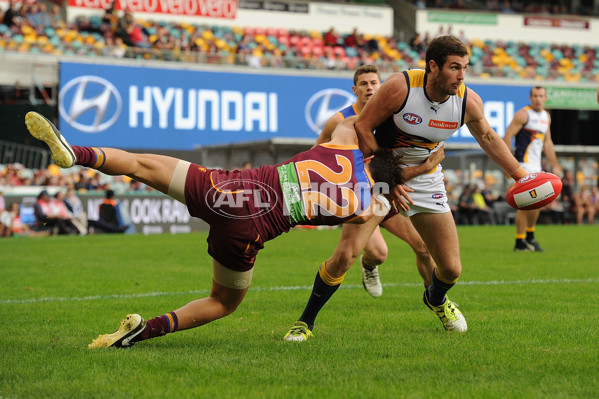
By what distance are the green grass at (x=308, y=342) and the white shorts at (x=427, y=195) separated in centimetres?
95

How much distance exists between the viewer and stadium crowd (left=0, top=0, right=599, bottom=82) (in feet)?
90.3

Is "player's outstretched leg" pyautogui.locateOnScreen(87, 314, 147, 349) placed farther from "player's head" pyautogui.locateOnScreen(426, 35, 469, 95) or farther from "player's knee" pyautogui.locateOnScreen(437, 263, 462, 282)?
"player's head" pyautogui.locateOnScreen(426, 35, 469, 95)

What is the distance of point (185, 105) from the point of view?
1096 inches

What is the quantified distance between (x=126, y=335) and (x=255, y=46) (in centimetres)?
2735

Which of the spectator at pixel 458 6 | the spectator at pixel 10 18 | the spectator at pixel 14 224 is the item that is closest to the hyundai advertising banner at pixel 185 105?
the spectator at pixel 10 18

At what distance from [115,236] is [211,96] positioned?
922cm

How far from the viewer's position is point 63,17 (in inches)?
1220

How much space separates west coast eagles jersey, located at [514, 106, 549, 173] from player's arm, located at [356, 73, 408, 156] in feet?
28.7

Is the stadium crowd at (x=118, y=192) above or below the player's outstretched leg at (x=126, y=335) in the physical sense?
below

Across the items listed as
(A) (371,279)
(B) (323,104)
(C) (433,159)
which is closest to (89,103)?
(B) (323,104)

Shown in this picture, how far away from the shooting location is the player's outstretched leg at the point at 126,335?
5.38m

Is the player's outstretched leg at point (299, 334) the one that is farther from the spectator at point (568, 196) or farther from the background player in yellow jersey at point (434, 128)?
the spectator at point (568, 196)

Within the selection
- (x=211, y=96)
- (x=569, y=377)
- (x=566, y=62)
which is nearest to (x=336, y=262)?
(x=569, y=377)

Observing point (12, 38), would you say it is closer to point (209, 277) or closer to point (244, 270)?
point (209, 277)
